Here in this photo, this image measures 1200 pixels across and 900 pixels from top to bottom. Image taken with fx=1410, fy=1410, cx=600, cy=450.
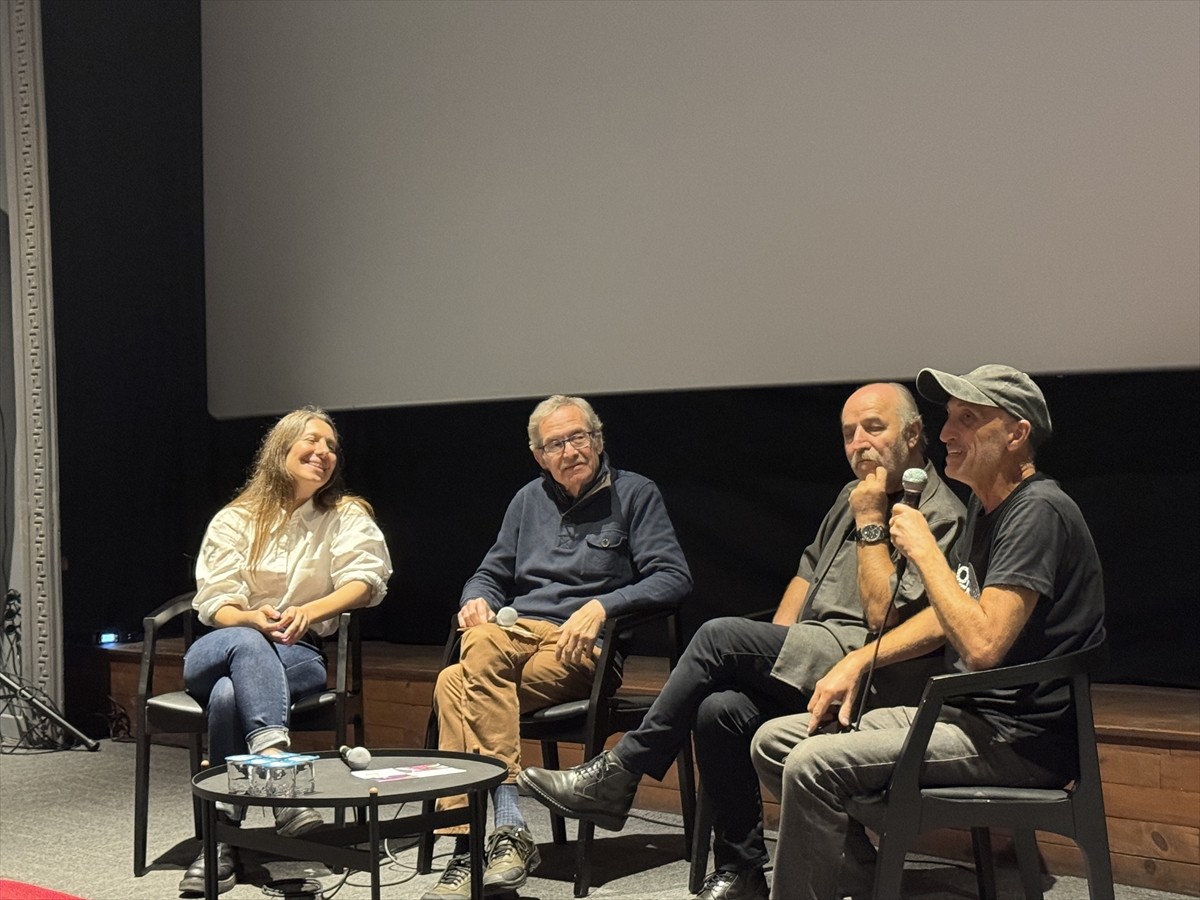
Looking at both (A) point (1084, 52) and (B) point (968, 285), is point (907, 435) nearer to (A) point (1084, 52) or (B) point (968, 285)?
(B) point (968, 285)

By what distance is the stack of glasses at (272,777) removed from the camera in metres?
2.64

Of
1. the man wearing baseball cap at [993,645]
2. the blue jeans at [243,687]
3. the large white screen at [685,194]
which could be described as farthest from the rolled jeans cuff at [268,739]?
the large white screen at [685,194]

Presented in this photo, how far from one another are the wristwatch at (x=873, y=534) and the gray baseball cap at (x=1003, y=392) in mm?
387

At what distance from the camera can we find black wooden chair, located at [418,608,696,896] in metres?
3.33

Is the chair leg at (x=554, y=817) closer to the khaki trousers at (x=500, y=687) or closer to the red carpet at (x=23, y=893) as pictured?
the khaki trousers at (x=500, y=687)

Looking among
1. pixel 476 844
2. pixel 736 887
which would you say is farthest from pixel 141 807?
pixel 736 887

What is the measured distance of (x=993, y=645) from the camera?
96.2 inches

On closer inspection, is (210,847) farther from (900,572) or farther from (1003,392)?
(1003,392)

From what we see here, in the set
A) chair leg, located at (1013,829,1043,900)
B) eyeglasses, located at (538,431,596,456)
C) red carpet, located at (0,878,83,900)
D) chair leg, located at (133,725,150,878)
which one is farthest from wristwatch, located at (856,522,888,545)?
chair leg, located at (133,725,150,878)

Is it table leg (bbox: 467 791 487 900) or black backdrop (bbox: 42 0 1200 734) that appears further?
black backdrop (bbox: 42 0 1200 734)

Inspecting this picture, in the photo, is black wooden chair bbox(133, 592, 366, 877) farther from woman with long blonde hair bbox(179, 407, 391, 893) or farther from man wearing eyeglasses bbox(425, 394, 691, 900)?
man wearing eyeglasses bbox(425, 394, 691, 900)

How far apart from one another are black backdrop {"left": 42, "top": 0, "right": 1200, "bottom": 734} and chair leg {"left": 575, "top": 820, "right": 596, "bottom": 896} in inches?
57.5

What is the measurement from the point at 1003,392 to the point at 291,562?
80.2 inches

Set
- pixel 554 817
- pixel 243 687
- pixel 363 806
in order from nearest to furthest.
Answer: pixel 363 806 < pixel 243 687 < pixel 554 817
